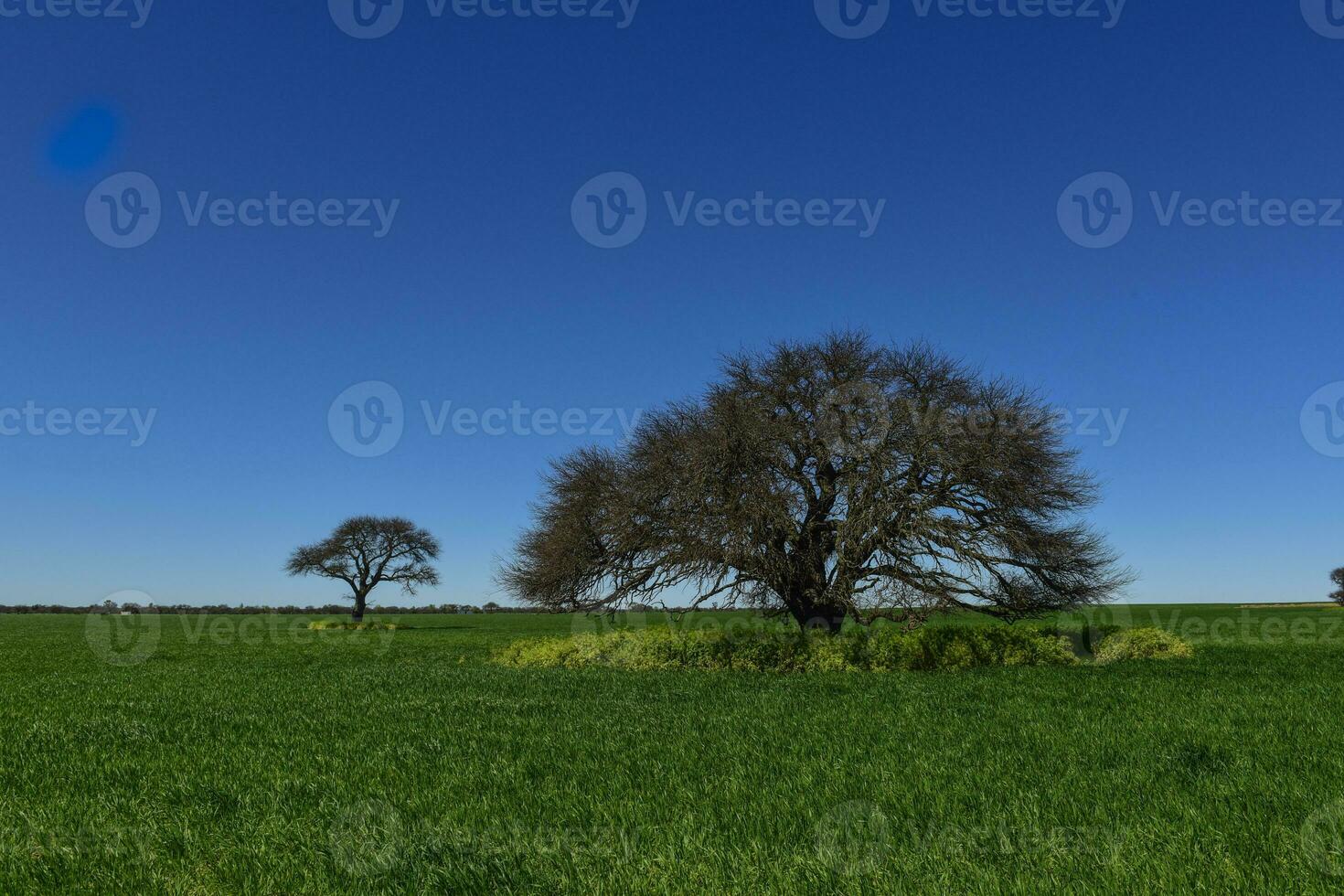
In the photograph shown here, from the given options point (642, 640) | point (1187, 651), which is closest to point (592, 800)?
point (642, 640)

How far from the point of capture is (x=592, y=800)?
25.8 ft

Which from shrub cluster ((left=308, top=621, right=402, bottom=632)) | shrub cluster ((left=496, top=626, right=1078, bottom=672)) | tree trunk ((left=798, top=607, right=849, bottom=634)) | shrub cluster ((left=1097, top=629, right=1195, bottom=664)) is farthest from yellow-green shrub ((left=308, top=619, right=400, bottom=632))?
shrub cluster ((left=1097, top=629, right=1195, bottom=664))

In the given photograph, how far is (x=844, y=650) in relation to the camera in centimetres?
2308

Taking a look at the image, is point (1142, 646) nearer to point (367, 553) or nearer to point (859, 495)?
point (859, 495)

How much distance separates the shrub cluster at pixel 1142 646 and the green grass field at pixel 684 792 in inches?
296

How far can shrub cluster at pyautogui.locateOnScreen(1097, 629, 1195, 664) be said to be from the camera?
24.5 meters

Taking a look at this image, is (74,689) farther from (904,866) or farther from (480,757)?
(904,866)

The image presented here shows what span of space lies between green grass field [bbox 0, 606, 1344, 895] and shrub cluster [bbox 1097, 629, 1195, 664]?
7525mm

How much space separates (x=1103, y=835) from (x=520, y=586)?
28.3 metres

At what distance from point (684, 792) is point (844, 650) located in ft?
51.8

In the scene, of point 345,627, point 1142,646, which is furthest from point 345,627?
point 1142,646

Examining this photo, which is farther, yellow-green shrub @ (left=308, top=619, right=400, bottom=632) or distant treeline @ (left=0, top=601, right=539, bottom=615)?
distant treeline @ (left=0, top=601, right=539, bottom=615)

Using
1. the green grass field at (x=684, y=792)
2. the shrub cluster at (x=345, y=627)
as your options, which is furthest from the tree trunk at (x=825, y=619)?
the shrub cluster at (x=345, y=627)

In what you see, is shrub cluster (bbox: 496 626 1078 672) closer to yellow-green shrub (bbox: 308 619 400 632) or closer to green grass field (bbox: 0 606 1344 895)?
green grass field (bbox: 0 606 1344 895)
